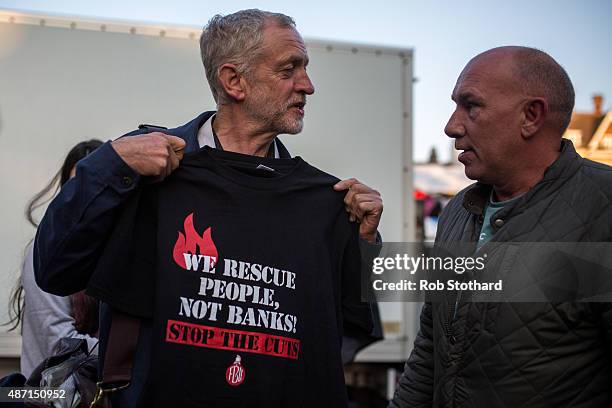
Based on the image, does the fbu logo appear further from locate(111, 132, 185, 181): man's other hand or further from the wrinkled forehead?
the wrinkled forehead

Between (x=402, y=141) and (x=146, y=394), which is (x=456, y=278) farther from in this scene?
(x=402, y=141)

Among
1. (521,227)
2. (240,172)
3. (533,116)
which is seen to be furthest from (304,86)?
(521,227)

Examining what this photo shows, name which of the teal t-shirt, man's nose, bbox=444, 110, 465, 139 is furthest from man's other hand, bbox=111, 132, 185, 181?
the teal t-shirt

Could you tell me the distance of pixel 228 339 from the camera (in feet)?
7.27

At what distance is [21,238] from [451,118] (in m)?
4.12

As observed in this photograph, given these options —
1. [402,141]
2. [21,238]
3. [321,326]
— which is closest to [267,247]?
[321,326]

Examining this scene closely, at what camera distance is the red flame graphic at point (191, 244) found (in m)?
2.25

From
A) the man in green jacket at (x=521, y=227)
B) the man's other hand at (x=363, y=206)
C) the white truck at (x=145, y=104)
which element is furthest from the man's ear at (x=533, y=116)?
the white truck at (x=145, y=104)

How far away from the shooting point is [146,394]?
217cm

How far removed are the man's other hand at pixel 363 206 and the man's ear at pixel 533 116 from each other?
528 millimetres

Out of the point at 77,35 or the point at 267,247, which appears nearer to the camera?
the point at 267,247

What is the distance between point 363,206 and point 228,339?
2.09 ft

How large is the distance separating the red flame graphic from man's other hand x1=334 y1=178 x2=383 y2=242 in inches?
19.9

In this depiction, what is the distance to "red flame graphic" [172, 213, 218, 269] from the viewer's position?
2246 millimetres
